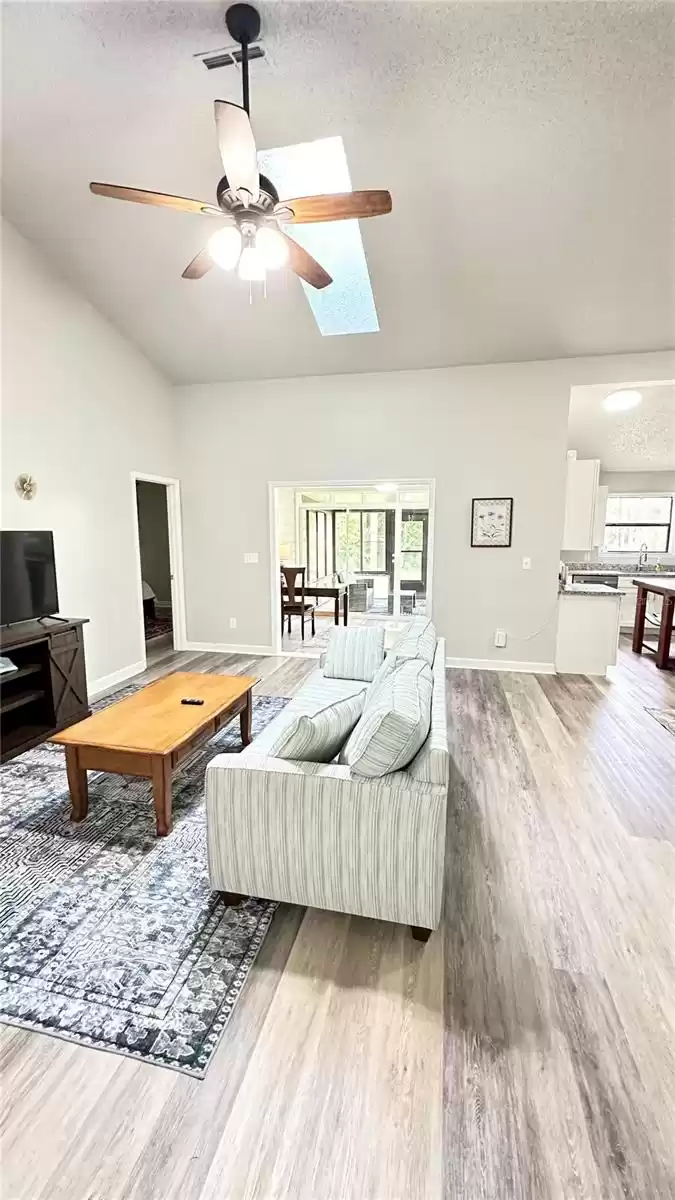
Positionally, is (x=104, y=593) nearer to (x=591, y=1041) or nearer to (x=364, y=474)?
(x=364, y=474)

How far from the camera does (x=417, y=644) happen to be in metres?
2.77

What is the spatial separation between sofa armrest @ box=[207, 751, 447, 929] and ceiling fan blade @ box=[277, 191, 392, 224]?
2.22m

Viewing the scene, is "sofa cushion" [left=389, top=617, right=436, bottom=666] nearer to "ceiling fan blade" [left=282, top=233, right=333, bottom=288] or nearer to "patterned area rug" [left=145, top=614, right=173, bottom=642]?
"ceiling fan blade" [left=282, top=233, right=333, bottom=288]

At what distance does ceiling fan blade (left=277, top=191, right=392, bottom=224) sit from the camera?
2.03m

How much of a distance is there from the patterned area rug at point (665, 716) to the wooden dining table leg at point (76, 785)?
3.88m

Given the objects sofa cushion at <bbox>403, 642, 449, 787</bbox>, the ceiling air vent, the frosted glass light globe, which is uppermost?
the ceiling air vent

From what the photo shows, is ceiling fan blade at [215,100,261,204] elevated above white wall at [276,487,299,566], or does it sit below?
above

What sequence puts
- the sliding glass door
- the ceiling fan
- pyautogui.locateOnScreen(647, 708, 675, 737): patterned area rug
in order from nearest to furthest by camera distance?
1. the ceiling fan
2. pyautogui.locateOnScreen(647, 708, 675, 737): patterned area rug
3. the sliding glass door

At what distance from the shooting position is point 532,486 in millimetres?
4895

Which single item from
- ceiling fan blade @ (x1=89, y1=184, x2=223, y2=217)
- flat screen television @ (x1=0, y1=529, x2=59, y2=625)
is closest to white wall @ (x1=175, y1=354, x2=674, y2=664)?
flat screen television @ (x1=0, y1=529, x2=59, y2=625)

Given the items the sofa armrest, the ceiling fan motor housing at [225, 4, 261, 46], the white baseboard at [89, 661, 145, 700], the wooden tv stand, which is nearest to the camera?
the sofa armrest

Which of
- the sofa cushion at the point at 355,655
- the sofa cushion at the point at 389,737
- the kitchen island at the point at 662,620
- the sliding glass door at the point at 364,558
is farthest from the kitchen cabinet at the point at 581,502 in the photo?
the sofa cushion at the point at 389,737

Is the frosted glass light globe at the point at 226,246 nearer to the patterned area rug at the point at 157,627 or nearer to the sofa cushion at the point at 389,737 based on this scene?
the sofa cushion at the point at 389,737

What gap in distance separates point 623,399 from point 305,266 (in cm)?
399
